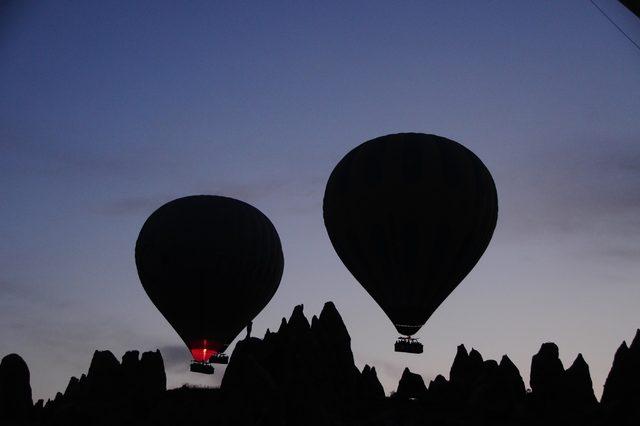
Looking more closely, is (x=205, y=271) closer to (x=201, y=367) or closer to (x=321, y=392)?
(x=201, y=367)

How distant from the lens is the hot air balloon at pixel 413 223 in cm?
4119

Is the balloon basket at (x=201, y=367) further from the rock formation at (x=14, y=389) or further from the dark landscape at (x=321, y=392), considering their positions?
the rock formation at (x=14, y=389)

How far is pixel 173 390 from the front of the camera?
44812mm

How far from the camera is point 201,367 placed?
48656 millimetres

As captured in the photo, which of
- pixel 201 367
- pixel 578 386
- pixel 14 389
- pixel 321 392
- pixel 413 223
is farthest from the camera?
pixel 201 367

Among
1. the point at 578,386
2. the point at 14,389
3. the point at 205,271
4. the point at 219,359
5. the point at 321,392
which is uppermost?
the point at 205,271

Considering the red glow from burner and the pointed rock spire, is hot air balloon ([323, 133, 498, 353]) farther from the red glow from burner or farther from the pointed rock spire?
the red glow from burner

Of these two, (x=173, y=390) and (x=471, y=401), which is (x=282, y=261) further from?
(x=471, y=401)

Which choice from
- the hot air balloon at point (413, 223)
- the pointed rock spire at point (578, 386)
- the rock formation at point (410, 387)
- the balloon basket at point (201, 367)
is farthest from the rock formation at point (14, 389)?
the pointed rock spire at point (578, 386)

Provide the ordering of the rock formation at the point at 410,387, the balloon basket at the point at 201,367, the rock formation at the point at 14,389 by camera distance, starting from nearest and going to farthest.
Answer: the rock formation at the point at 14,389
the rock formation at the point at 410,387
the balloon basket at the point at 201,367

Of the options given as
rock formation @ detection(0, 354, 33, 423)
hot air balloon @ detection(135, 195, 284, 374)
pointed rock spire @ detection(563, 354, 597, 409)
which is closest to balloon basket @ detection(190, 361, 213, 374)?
hot air balloon @ detection(135, 195, 284, 374)

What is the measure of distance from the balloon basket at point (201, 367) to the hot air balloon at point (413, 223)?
11.4 meters

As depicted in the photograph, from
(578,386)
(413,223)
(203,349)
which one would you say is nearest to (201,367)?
(203,349)

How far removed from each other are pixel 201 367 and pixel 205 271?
5644mm
